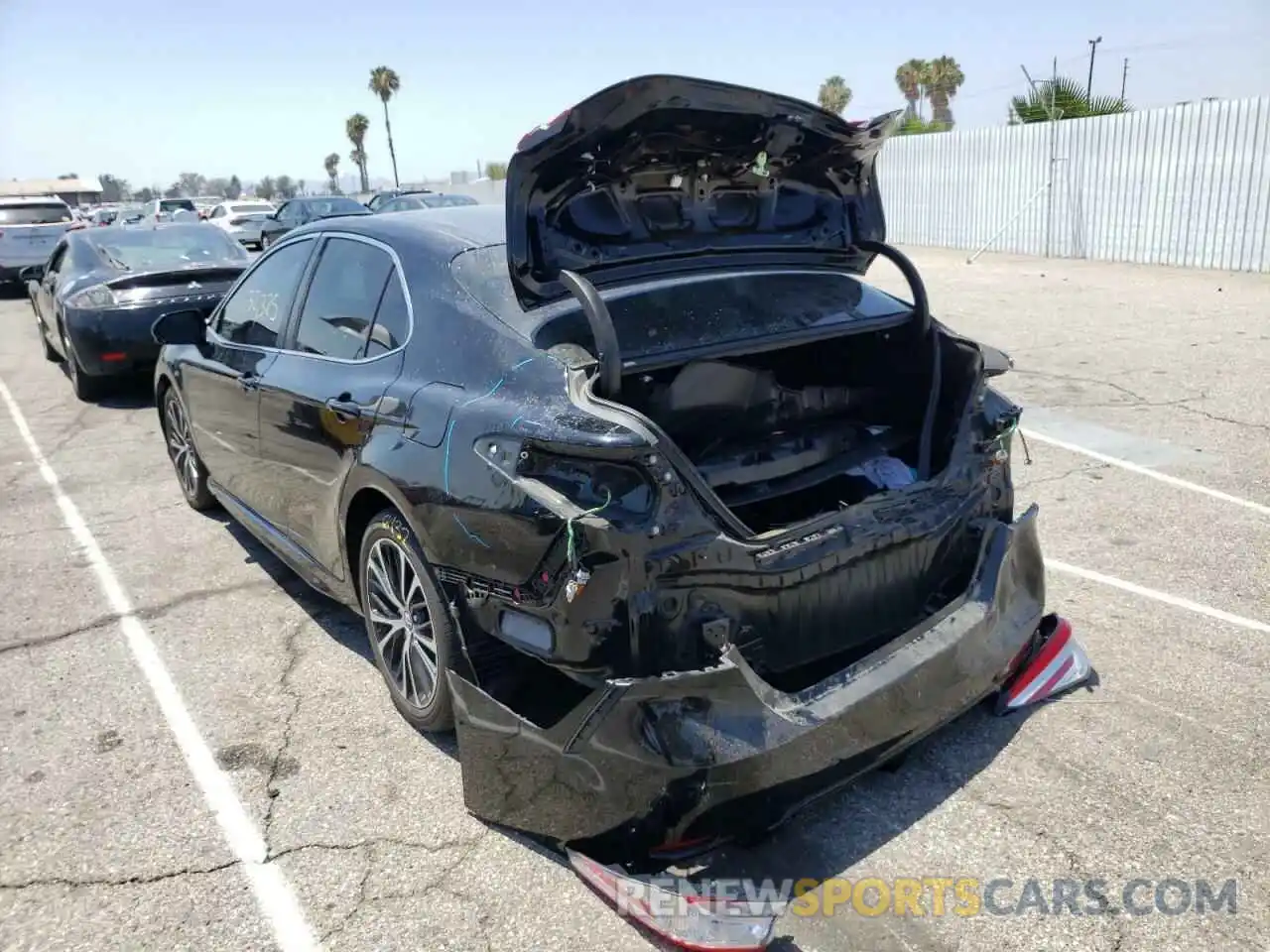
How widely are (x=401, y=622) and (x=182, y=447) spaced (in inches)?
133

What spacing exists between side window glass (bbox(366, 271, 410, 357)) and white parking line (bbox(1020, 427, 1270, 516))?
4485mm

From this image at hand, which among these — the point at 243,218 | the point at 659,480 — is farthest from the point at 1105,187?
the point at 243,218

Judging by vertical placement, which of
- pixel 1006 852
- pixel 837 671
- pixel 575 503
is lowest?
pixel 1006 852

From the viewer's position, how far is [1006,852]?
105 inches

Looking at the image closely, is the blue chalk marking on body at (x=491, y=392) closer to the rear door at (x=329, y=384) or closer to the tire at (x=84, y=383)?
the rear door at (x=329, y=384)

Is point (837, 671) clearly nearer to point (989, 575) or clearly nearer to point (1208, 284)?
point (989, 575)

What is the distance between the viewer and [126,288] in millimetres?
8938

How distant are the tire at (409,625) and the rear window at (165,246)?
7211 mm

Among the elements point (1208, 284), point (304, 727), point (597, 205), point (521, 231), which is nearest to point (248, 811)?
point (304, 727)

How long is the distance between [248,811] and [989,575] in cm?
246

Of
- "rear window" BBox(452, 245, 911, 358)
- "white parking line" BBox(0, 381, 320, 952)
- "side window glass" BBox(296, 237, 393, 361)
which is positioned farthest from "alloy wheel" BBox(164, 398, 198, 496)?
"rear window" BBox(452, 245, 911, 358)

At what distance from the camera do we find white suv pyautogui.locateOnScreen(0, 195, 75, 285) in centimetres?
1892

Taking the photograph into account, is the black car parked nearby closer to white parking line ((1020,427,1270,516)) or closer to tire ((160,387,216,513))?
tire ((160,387,216,513))

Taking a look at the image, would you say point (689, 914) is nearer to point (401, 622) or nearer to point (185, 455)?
point (401, 622)
